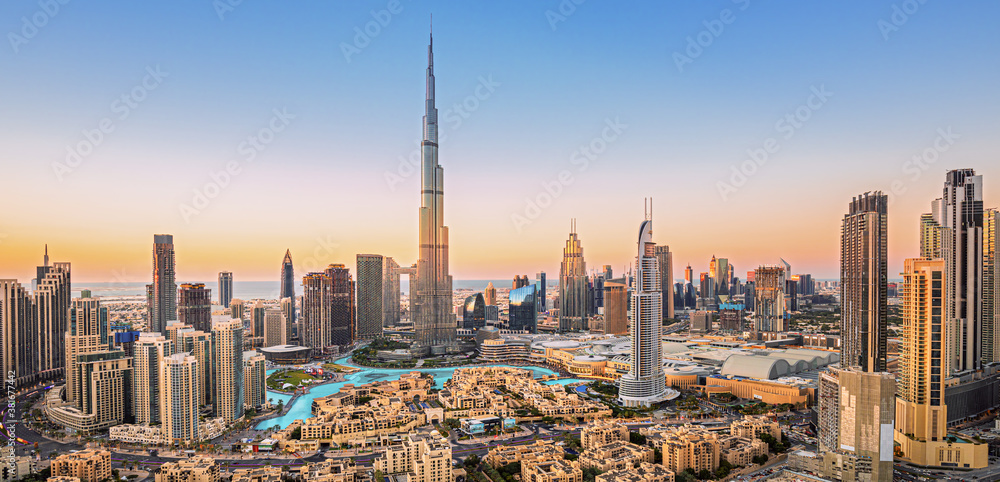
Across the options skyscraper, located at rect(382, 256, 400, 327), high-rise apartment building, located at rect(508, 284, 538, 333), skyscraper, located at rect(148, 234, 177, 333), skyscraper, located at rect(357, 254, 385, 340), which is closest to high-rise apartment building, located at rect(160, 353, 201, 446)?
skyscraper, located at rect(148, 234, 177, 333)

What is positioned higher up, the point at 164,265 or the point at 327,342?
the point at 164,265

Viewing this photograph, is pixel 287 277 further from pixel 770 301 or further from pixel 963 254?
pixel 963 254

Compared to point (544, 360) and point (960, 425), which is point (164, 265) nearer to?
point (544, 360)

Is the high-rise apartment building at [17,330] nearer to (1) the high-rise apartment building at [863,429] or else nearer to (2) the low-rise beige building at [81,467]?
(2) the low-rise beige building at [81,467]

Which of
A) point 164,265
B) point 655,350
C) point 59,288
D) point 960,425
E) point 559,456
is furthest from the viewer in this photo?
point 164,265

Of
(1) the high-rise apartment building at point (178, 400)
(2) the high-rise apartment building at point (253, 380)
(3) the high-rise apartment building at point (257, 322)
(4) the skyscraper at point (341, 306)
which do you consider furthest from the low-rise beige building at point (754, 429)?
(3) the high-rise apartment building at point (257, 322)

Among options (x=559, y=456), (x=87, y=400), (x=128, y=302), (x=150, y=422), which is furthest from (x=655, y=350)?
(x=128, y=302)

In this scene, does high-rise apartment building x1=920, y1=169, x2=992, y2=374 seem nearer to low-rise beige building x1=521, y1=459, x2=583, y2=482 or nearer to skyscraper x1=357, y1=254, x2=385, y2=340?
low-rise beige building x1=521, y1=459, x2=583, y2=482

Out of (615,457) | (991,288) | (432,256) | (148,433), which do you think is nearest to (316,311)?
(432,256)
